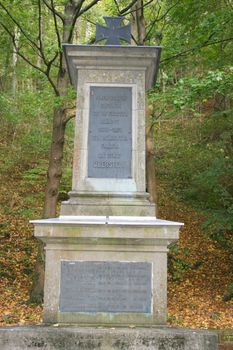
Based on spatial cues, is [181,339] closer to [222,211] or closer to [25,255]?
[222,211]

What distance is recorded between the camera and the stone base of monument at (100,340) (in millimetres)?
4926

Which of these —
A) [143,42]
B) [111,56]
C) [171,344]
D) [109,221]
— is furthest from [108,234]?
[143,42]

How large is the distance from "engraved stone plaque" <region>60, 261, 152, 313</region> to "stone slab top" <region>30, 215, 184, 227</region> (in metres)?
0.51

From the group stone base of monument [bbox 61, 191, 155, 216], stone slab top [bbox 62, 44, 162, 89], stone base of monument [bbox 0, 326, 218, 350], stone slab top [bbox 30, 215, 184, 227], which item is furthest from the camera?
stone slab top [bbox 62, 44, 162, 89]

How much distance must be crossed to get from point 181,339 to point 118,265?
1116 millimetres

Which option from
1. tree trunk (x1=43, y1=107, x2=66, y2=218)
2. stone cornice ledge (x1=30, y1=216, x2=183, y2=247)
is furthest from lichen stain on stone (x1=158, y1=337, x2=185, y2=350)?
tree trunk (x1=43, y1=107, x2=66, y2=218)

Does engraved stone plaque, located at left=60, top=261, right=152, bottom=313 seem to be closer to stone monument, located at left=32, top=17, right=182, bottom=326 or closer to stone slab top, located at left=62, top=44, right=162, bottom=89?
stone monument, located at left=32, top=17, right=182, bottom=326

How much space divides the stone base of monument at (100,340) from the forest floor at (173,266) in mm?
4064

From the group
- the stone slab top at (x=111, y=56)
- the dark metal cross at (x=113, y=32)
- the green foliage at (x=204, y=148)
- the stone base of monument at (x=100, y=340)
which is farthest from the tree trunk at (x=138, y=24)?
the stone base of monument at (x=100, y=340)

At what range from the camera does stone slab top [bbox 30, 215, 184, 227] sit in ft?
17.1

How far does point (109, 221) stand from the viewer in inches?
211

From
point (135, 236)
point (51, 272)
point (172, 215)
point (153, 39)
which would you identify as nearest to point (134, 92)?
point (135, 236)

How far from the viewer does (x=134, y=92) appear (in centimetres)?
612

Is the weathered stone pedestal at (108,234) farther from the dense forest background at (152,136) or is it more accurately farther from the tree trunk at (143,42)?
the tree trunk at (143,42)
